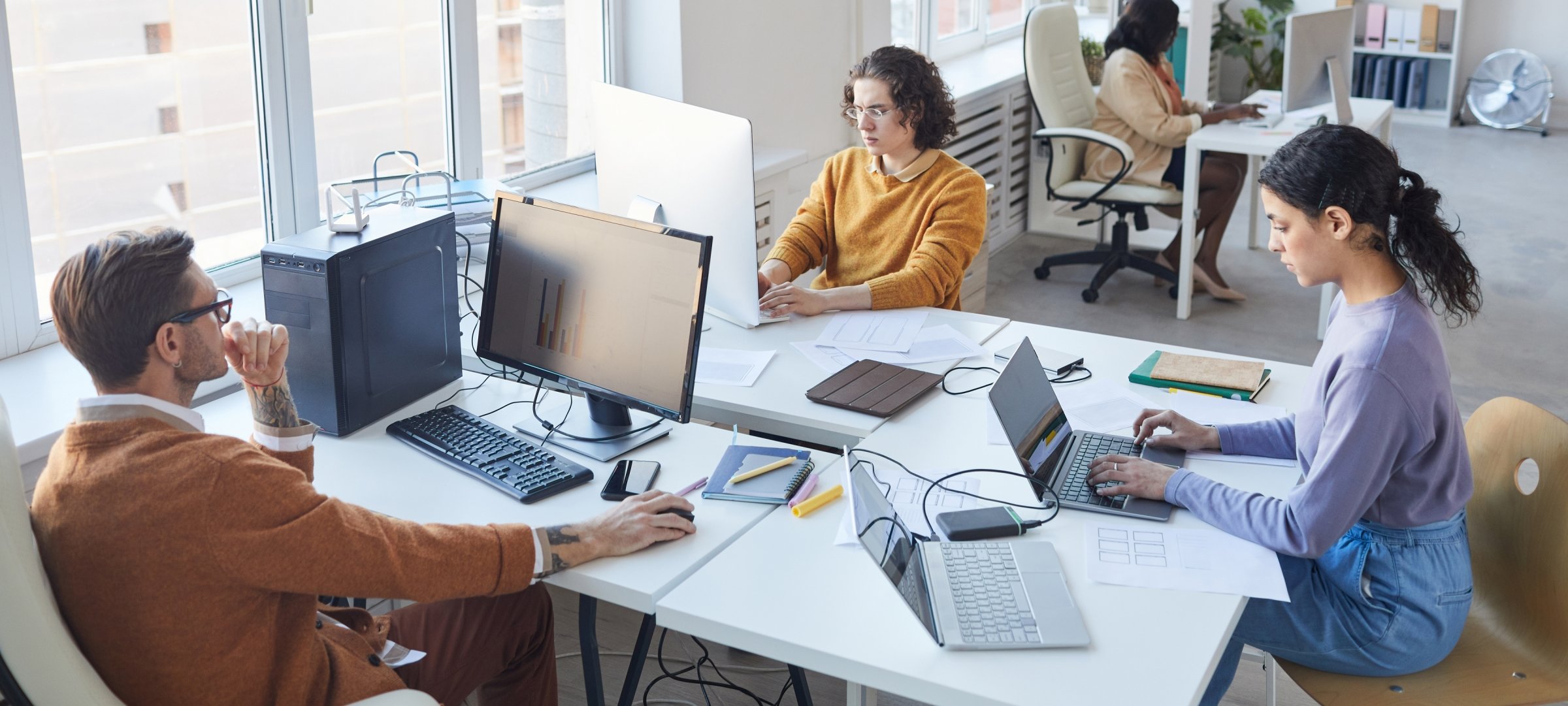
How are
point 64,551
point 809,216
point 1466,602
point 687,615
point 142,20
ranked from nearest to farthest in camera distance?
point 64,551 → point 687,615 → point 1466,602 → point 142,20 → point 809,216

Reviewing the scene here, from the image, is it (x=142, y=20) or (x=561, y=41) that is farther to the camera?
(x=561, y=41)

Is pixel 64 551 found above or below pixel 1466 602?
above

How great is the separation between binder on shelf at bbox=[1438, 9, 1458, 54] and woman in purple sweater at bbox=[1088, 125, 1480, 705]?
6.83 m

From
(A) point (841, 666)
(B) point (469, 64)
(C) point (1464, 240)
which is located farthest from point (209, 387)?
(C) point (1464, 240)

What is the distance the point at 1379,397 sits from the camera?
67.2 inches

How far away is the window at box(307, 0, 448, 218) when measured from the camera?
2941 millimetres

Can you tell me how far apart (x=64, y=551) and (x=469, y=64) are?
2.12 meters

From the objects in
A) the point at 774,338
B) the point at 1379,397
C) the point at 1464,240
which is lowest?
the point at 1464,240

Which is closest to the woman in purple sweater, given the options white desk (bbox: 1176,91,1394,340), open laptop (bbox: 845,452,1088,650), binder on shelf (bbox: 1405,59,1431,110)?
open laptop (bbox: 845,452,1088,650)

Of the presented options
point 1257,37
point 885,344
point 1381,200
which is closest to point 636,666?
point 885,344

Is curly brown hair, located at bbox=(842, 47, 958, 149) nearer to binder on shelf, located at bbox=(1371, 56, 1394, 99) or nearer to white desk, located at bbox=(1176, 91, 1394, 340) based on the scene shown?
white desk, located at bbox=(1176, 91, 1394, 340)

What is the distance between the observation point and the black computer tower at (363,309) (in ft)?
6.94

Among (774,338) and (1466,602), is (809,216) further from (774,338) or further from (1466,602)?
(1466,602)

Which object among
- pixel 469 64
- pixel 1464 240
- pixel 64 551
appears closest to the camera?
pixel 64 551
